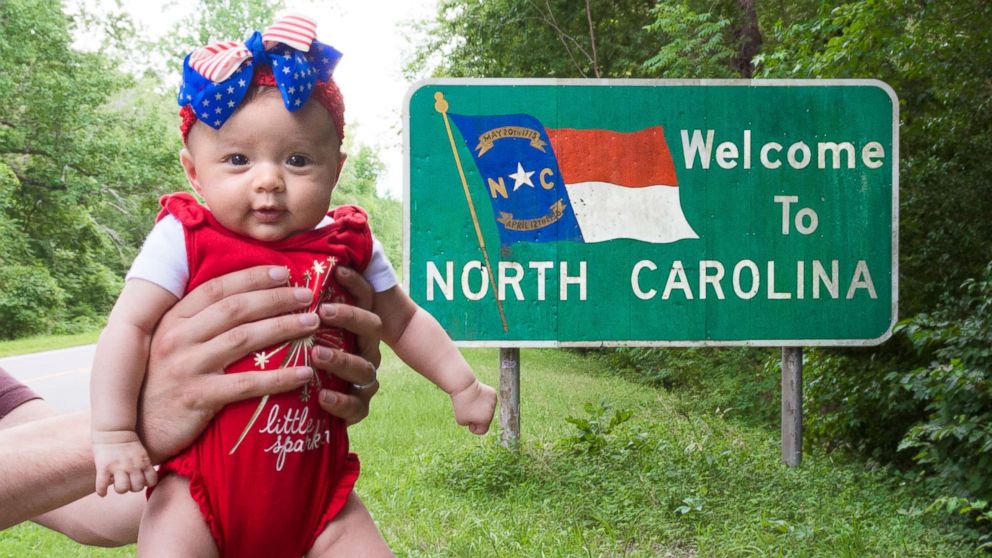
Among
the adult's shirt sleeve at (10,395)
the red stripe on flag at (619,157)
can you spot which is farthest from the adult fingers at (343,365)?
the red stripe on flag at (619,157)

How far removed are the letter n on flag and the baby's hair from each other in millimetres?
4735

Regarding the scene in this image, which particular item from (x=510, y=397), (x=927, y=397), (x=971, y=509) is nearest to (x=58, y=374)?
(x=510, y=397)

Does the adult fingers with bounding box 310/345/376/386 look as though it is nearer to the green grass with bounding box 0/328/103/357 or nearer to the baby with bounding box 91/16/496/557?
the baby with bounding box 91/16/496/557

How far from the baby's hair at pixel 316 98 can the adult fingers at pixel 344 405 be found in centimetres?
53

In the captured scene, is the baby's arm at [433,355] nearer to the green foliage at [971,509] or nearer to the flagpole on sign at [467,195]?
the green foliage at [971,509]

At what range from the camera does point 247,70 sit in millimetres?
1905

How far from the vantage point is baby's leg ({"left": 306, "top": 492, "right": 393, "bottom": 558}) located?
1998 mm

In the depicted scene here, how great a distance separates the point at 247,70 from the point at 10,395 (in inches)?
53.6

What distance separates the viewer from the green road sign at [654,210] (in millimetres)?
6797

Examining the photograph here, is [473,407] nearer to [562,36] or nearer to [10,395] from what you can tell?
[10,395]

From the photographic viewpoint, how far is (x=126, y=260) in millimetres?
30719

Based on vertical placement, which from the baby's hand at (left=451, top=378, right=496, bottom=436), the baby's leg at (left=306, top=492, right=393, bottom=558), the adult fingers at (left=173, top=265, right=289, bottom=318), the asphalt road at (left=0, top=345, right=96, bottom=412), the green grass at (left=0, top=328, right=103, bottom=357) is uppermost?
the adult fingers at (left=173, top=265, right=289, bottom=318)

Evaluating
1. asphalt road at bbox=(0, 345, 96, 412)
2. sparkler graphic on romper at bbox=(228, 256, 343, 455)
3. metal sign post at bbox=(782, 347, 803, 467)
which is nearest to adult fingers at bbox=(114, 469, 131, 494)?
sparkler graphic on romper at bbox=(228, 256, 343, 455)

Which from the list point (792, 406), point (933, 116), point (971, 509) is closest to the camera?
point (971, 509)
